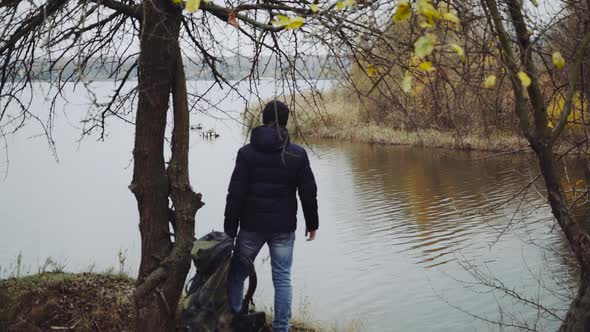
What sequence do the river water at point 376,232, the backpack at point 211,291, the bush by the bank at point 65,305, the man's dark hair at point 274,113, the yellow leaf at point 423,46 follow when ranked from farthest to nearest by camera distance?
the river water at point 376,232 < the bush by the bank at point 65,305 < the man's dark hair at point 274,113 < the backpack at point 211,291 < the yellow leaf at point 423,46

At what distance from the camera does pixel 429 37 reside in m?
1.91

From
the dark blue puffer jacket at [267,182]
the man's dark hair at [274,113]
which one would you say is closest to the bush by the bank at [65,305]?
the dark blue puffer jacket at [267,182]

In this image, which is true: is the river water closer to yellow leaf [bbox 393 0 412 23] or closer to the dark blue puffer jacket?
the dark blue puffer jacket

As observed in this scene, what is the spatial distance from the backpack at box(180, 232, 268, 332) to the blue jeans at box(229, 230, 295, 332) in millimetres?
156

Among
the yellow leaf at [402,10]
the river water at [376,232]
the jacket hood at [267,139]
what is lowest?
the river water at [376,232]

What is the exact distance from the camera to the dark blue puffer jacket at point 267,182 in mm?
4434

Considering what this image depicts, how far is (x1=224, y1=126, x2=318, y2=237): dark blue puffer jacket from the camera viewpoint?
14.5 feet

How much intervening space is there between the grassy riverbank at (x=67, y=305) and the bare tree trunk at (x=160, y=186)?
0.43 m

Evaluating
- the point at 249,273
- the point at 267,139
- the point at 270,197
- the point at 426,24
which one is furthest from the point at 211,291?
the point at 426,24

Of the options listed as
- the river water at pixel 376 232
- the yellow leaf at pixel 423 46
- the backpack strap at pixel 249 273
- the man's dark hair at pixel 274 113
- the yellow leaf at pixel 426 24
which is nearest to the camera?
the yellow leaf at pixel 423 46

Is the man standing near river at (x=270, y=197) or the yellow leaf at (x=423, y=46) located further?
the man standing near river at (x=270, y=197)

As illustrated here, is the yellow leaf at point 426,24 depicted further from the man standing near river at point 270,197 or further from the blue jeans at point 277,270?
the blue jeans at point 277,270

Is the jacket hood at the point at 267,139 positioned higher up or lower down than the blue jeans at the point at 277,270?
higher up

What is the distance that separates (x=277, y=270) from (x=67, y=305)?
1949mm
